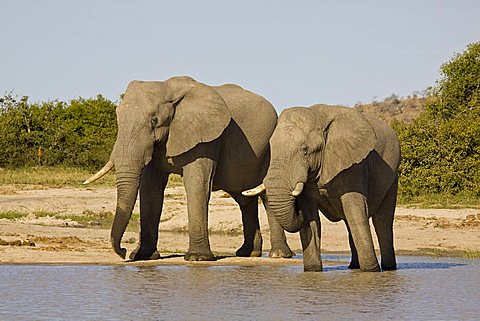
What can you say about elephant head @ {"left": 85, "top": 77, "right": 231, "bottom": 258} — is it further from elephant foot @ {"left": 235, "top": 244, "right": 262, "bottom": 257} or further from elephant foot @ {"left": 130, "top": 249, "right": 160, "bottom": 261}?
elephant foot @ {"left": 235, "top": 244, "right": 262, "bottom": 257}

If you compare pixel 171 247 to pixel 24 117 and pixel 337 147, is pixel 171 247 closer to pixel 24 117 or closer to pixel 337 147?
pixel 337 147

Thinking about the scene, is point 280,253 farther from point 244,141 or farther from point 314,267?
point 314,267

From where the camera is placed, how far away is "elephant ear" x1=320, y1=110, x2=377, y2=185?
1189cm

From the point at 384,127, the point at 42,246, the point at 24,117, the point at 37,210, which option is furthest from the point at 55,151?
the point at 384,127

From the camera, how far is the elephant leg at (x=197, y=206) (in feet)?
46.3

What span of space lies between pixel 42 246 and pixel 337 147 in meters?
5.47

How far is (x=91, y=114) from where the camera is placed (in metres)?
47.9

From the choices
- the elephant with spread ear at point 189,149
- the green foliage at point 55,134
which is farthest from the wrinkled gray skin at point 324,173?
the green foliage at point 55,134

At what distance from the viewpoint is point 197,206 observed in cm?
1411

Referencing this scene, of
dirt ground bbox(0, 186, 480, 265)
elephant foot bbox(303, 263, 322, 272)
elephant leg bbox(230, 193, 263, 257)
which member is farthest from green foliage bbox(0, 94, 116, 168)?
elephant foot bbox(303, 263, 322, 272)

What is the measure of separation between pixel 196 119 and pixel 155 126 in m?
0.65

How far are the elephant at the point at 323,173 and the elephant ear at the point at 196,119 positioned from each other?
78.6 inches

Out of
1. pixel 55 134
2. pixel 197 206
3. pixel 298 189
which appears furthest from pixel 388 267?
pixel 55 134

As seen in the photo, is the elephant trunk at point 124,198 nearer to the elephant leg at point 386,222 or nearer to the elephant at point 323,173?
the elephant at point 323,173
